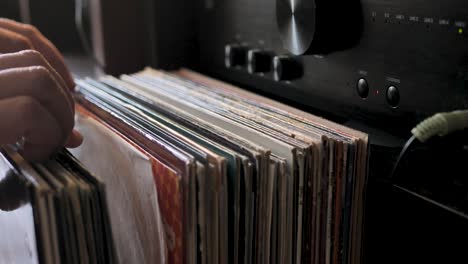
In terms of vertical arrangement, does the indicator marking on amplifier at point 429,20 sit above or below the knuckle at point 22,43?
above

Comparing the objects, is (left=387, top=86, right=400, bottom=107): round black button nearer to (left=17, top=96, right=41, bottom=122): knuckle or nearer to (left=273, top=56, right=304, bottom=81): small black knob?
(left=273, top=56, right=304, bottom=81): small black knob

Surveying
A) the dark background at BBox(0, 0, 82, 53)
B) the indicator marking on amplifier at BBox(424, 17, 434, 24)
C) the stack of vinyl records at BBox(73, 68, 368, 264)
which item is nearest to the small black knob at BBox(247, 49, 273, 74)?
the stack of vinyl records at BBox(73, 68, 368, 264)

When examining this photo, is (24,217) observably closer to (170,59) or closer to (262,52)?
(262,52)

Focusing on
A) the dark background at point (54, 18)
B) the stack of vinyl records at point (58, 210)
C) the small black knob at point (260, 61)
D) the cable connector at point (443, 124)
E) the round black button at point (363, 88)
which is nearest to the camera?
the stack of vinyl records at point (58, 210)

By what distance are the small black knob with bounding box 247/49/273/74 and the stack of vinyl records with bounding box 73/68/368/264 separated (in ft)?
0.50

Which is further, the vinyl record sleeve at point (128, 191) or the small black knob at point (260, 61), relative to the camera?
the small black knob at point (260, 61)

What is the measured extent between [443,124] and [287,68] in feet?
0.84

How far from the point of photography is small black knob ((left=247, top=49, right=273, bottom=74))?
2.52 ft

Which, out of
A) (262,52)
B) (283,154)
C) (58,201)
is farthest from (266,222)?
(262,52)

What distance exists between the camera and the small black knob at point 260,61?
30.2 inches

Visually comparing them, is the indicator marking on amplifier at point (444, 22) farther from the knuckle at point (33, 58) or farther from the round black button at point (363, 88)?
the knuckle at point (33, 58)

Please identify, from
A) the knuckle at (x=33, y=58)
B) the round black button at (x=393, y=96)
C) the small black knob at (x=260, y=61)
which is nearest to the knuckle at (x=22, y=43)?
the knuckle at (x=33, y=58)

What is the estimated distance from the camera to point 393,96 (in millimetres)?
601

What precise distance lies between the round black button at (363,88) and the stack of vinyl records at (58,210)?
339 millimetres
